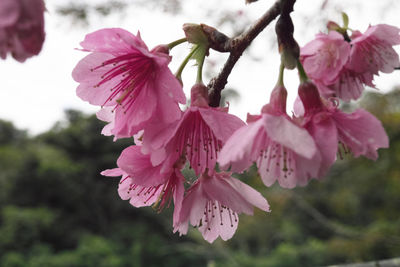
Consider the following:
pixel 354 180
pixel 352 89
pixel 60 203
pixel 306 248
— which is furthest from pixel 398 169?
pixel 60 203

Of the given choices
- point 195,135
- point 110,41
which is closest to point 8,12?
point 110,41

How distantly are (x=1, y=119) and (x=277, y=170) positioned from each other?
11.4 m

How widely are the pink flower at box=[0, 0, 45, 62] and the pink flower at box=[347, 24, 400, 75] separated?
0.45 m

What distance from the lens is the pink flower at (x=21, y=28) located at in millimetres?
289

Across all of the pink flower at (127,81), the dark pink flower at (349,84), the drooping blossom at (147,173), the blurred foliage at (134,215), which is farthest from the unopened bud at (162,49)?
the blurred foliage at (134,215)

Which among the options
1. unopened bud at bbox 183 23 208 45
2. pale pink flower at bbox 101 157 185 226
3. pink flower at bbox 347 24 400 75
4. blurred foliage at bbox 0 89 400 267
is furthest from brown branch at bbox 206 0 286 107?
blurred foliage at bbox 0 89 400 267

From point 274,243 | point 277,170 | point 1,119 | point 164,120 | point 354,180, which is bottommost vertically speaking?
point 274,243

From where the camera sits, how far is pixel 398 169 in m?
4.46

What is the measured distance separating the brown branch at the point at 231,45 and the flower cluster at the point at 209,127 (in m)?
0.01

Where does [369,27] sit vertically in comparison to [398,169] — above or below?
above

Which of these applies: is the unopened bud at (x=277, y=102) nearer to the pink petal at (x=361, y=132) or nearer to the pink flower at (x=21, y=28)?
the pink petal at (x=361, y=132)

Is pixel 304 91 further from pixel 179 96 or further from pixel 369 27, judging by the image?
pixel 369 27

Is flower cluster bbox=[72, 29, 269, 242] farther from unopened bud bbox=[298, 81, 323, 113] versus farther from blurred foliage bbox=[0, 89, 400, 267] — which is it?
blurred foliage bbox=[0, 89, 400, 267]

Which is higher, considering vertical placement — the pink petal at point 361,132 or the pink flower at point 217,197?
the pink petal at point 361,132
